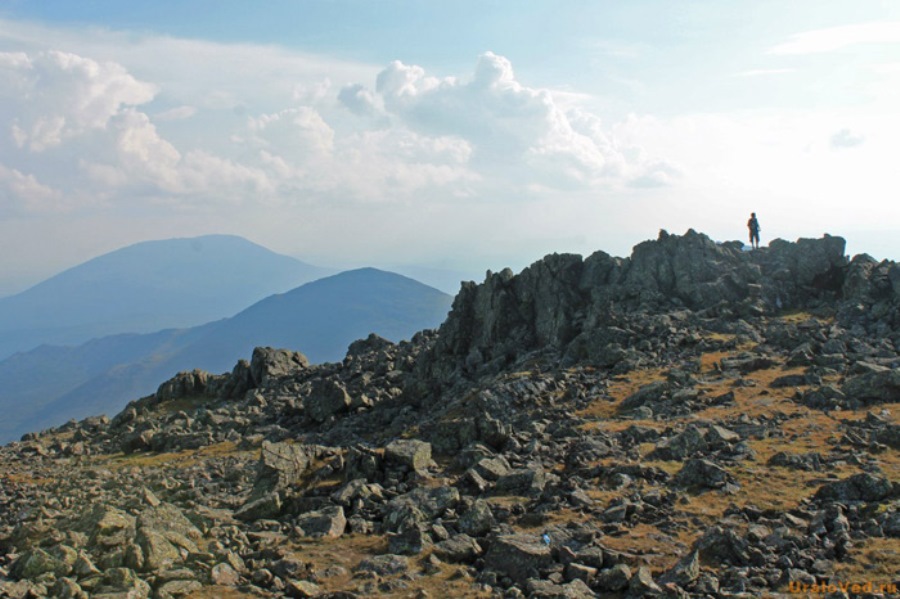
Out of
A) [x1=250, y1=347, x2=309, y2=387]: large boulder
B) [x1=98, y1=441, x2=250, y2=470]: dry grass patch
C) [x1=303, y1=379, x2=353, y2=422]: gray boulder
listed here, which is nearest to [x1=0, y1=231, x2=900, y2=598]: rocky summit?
[x1=303, y1=379, x2=353, y2=422]: gray boulder

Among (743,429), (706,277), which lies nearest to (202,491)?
(743,429)

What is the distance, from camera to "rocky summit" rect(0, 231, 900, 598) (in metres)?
21.2

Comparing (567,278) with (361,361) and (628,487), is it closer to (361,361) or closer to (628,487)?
(361,361)

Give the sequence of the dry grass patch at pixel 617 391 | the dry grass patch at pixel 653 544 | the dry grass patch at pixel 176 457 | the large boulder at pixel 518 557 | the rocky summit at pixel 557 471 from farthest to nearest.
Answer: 1. the dry grass patch at pixel 176 457
2. the dry grass patch at pixel 617 391
3. the dry grass patch at pixel 653 544
4. the rocky summit at pixel 557 471
5. the large boulder at pixel 518 557

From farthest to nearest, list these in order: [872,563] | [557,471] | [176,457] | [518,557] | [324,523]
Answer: [176,457]
[557,471]
[324,523]
[518,557]
[872,563]

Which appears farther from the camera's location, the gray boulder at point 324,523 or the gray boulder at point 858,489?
the gray boulder at point 324,523

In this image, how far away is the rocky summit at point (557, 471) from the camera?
21.2 metres

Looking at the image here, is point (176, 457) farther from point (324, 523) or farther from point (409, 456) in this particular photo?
point (324, 523)

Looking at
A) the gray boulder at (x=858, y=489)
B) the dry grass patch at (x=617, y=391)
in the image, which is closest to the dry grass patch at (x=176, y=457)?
the dry grass patch at (x=617, y=391)

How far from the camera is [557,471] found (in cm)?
3131

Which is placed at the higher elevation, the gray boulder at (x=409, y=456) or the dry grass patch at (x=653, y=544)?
the gray boulder at (x=409, y=456)

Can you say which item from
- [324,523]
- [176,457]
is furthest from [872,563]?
[176,457]

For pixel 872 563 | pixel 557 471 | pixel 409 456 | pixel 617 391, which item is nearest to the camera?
pixel 872 563

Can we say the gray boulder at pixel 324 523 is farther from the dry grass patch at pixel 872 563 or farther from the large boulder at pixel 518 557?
the dry grass patch at pixel 872 563
